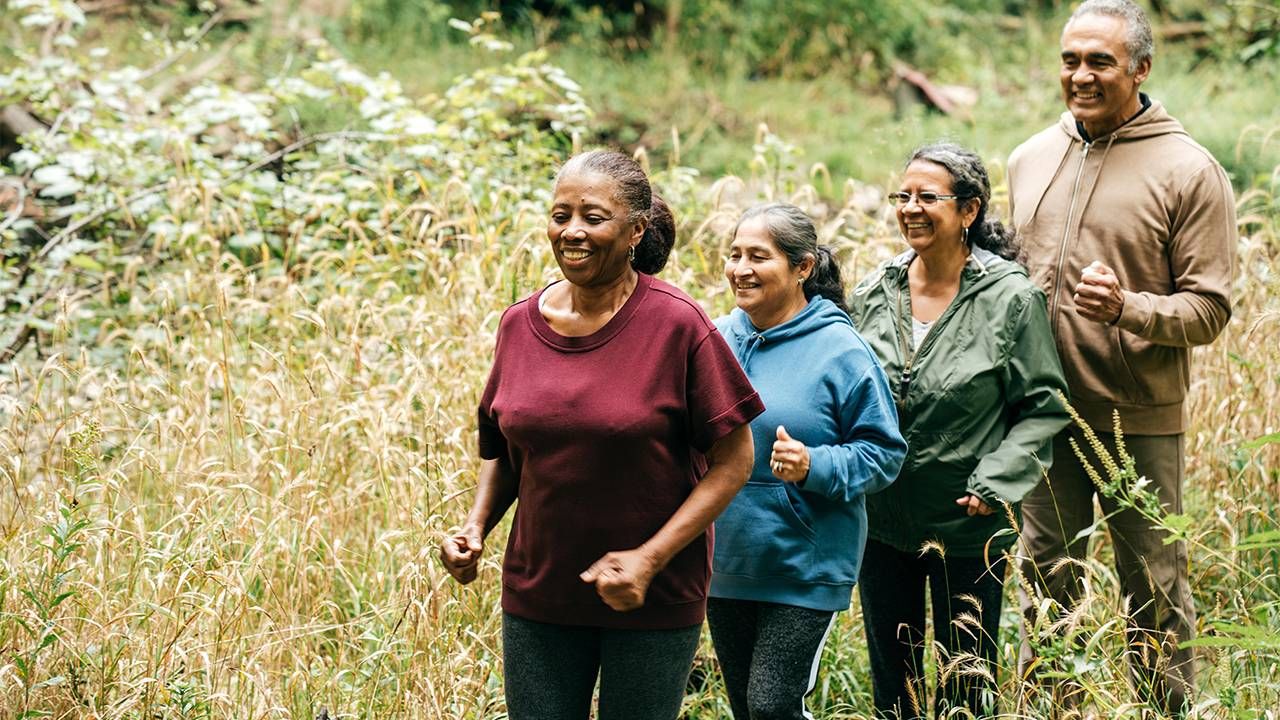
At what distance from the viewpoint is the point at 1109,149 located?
3643mm

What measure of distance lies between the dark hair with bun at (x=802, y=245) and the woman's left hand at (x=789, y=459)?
580 mm

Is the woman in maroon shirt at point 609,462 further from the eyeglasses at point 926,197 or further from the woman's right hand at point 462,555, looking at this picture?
the eyeglasses at point 926,197

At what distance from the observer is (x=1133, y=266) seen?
357 cm

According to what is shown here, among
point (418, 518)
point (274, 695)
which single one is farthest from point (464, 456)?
point (274, 695)

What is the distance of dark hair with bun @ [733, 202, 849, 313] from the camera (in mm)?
3289

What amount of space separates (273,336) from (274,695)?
2.63 m

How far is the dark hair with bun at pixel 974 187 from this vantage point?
3.41 m

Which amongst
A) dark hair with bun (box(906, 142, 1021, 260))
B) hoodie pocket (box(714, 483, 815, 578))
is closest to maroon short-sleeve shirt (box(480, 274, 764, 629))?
hoodie pocket (box(714, 483, 815, 578))

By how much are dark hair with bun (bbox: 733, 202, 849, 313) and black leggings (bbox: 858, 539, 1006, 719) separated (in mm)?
767

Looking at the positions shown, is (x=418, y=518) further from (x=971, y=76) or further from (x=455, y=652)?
(x=971, y=76)

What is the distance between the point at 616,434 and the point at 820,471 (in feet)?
2.17

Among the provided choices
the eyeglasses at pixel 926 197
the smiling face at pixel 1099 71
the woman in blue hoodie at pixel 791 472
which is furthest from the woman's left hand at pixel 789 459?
the smiling face at pixel 1099 71

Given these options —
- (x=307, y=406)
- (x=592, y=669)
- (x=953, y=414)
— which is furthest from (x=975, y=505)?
(x=307, y=406)

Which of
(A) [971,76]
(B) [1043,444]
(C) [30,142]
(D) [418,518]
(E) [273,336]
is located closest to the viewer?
(B) [1043,444]
